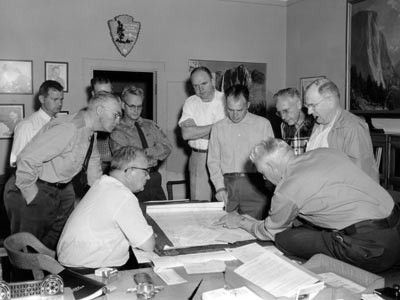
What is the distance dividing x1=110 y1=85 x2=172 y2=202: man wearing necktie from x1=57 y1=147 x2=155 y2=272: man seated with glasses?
5.45 ft

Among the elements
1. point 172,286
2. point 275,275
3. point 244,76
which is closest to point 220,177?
point 172,286

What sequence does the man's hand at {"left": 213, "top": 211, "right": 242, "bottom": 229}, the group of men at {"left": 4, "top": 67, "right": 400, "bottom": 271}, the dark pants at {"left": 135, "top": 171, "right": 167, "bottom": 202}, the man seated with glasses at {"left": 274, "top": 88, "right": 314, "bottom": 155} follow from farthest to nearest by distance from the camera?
the dark pants at {"left": 135, "top": 171, "right": 167, "bottom": 202} → the man seated with glasses at {"left": 274, "top": 88, "right": 314, "bottom": 155} → the man's hand at {"left": 213, "top": 211, "right": 242, "bottom": 229} → the group of men at {"left": 4, "top": 67, "right": 400, "bottom": 271}

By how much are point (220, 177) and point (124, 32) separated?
3.07 m

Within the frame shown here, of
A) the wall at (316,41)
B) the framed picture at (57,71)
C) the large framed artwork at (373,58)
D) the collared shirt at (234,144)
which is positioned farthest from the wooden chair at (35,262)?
the wall at (316,41)

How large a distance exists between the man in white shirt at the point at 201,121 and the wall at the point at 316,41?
2200 mm

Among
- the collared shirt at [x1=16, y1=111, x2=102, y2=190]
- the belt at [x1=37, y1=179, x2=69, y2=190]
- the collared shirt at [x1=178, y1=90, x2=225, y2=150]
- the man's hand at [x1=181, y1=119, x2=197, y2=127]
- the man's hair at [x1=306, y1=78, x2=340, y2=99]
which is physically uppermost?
the man's hair at [x1=306, y1=78, x2=340, y2=99]

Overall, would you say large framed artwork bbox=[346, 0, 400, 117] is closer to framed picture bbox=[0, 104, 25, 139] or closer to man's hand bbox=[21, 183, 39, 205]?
man's hand bbox=[21, 183, 39, 205]

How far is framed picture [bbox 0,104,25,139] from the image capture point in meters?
5.55

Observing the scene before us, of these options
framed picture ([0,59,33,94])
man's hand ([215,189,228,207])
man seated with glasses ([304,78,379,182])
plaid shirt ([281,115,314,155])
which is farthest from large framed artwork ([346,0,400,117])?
framed picture ([0,59,33,94])

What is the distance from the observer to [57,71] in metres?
5.80

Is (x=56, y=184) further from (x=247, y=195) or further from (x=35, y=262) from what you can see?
(x=247, y=195)

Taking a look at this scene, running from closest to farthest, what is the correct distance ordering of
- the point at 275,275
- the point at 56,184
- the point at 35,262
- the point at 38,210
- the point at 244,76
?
the point at 275,275 < the point at 35,262 < the point at 38,210 < the point at 56,184 < the point at 244,76

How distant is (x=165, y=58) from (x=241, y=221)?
3944mm

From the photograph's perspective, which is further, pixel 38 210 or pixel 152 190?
pixel 152 190
